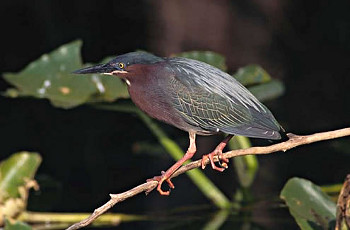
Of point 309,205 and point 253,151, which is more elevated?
point 253,151

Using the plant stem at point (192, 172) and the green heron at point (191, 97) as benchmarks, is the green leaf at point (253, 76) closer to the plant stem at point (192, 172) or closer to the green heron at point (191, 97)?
the plant stem at point (192, 172)

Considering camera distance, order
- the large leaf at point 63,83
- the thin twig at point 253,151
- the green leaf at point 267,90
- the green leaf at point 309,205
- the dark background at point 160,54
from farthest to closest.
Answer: the dark background at point 160,54, the green leaf at point 267,90, the large leaf at point 63,83, the green leaf at point 309,205, the thin twig at point 253,151

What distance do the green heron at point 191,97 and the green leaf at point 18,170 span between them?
3.92 ft

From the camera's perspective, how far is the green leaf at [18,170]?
3139 millimetres

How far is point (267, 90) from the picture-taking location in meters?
3.39

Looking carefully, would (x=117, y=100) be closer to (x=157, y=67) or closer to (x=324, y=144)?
(x=157, y=67)

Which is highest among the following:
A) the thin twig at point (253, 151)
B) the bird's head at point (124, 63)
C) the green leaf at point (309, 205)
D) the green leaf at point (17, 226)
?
the bird's head at point (124, 63)

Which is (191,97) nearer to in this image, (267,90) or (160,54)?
(267,90)

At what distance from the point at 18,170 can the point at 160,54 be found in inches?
81.4

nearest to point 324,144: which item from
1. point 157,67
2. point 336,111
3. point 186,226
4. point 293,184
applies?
point 336,111

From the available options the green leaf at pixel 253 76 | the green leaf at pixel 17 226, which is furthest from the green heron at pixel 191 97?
the green leaf at pixel 253 76

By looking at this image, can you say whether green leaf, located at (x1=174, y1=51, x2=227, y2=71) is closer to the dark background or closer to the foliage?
the foliage

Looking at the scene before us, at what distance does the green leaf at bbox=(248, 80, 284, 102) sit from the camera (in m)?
3.38

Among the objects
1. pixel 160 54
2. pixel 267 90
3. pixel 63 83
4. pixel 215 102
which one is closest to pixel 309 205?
pixel 215 102
